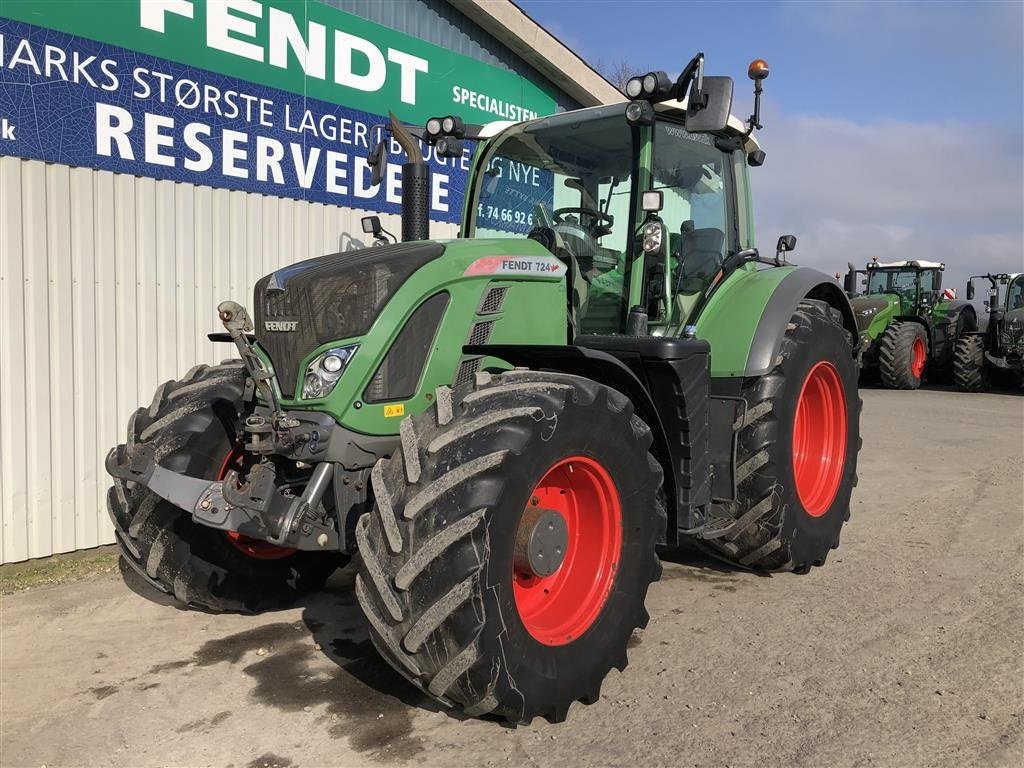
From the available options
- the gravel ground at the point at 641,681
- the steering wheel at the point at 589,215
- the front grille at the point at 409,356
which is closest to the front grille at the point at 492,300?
the front grille at the point at 409,356

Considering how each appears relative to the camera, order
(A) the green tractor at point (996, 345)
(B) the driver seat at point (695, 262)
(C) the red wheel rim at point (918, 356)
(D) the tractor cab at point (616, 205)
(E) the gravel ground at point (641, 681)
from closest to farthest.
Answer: (E) the gravel ground at point (641, 681) → (D) the tractor cab at point (616, 205) → (B) the driver seat at point (695, 262) → (A) the green tractor at point (996, 345) → (C) the red wheel rim at point (918, 356)

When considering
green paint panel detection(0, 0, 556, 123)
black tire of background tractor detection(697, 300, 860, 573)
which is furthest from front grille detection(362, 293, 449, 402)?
green paint panel detection(0, 0, 556, 123)

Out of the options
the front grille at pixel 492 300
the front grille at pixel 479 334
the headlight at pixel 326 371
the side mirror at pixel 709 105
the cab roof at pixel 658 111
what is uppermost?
the cab roof at pixel 658 111

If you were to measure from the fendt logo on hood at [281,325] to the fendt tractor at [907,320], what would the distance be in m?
13.3

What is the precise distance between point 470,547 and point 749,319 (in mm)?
2254

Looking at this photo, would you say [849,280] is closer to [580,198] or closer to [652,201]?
[580,198]

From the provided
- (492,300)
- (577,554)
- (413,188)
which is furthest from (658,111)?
(577,554)

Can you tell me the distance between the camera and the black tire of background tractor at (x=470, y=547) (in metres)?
2.54

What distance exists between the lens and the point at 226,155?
578cm

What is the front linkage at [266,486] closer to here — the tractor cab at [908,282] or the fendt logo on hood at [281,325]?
the fendt logo on hood at [281,325]

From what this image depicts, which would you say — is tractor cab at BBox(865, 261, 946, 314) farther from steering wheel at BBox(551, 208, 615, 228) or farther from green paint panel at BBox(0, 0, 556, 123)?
steering wheel at BBox(551, 208, 615, 228)

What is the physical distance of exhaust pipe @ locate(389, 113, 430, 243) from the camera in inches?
160

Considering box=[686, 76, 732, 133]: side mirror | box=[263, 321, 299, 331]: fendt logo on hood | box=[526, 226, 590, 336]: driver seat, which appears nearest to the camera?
box=[263, 321, 299, 331]: fendt logo on hood

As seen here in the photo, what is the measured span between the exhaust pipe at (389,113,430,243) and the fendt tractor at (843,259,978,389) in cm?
1213
